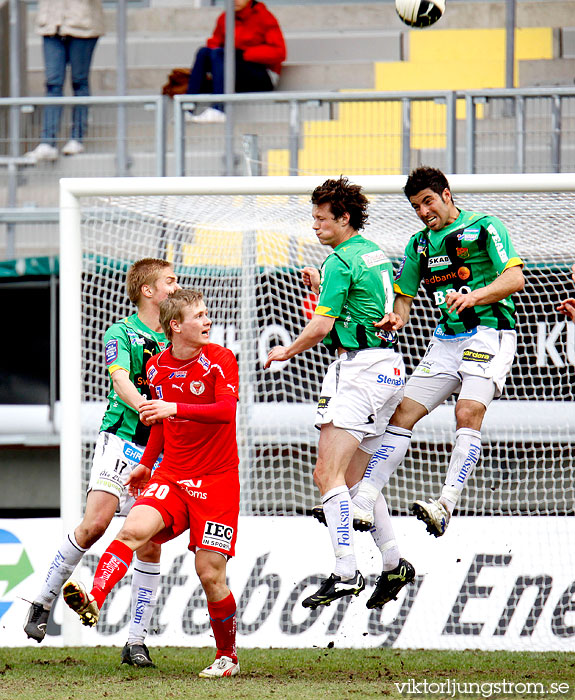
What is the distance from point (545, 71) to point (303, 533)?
22.5 feet

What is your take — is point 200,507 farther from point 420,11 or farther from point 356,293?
point 420,11

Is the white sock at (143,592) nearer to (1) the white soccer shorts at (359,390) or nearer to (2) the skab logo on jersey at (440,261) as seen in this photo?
(1) the white soccer shorts at (359,390)

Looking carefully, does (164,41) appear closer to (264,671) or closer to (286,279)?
(286,279)

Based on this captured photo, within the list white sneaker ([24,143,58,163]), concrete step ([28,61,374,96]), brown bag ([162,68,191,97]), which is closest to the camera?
white sneaker ([24,143,58,163])

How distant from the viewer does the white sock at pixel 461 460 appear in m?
6.17

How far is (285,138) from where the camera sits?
30.6 ft

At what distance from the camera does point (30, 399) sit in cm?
1067

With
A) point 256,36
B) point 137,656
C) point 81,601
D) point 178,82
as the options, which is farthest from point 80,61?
point 81,601

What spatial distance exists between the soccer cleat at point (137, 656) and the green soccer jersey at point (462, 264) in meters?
2.55

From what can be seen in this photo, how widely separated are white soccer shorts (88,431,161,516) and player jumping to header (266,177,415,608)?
3.45 feet

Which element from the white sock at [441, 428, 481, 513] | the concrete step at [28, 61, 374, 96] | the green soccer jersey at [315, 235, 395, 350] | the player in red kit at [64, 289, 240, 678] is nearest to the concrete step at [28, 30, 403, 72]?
the concrete step at [28, 61, 374, 96]

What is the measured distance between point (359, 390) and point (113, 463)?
4.81 feet

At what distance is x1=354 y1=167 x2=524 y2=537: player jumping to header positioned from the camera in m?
6.01

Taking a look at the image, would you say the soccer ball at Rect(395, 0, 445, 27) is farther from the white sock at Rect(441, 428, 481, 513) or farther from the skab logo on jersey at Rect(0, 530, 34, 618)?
the skab logo on jersey at Rect(0, 530, 34, 618)
